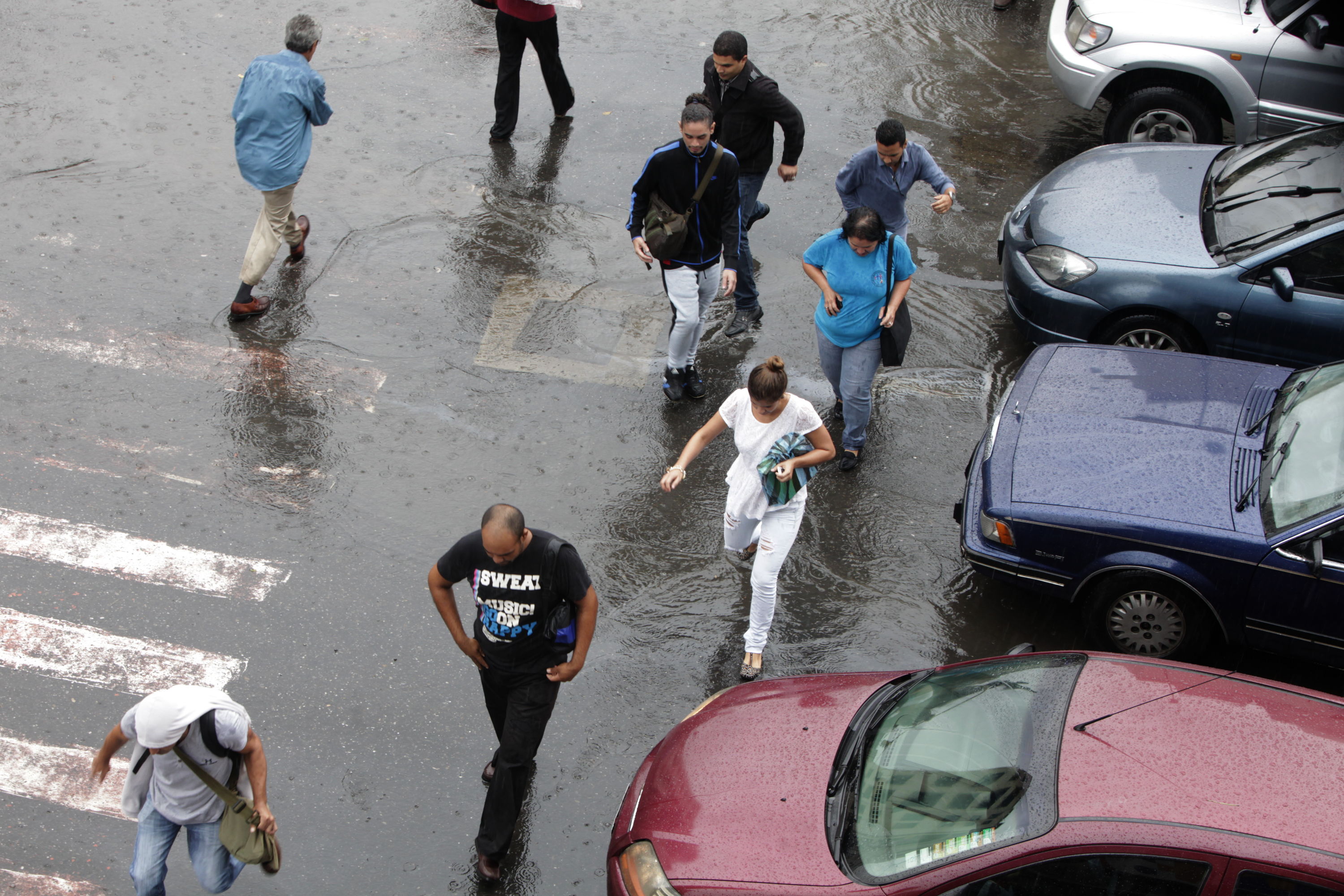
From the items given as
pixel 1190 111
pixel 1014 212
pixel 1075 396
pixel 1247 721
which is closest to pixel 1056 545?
pixel 1075 396

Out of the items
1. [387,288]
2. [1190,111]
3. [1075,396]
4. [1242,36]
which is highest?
[1242,36]

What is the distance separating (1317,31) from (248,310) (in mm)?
8494

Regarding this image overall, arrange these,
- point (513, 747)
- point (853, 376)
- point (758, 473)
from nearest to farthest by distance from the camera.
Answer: point (513, 747) → point (758, 473) → point (853, 376)

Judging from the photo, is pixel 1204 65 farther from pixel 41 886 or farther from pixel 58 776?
pixel 41 886

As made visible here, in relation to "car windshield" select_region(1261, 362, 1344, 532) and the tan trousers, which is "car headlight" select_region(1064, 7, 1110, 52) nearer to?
"car windshield" select_region(1261, 362, 1344, 532)

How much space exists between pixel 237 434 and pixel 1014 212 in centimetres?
550

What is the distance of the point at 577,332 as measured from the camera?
813cm

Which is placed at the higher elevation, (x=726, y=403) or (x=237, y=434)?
(x=726, y=403)

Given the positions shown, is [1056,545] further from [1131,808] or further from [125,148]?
[125,148]

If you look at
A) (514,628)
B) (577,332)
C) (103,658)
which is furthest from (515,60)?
(514,628)

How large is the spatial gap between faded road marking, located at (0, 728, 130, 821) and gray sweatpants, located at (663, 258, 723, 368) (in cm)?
386

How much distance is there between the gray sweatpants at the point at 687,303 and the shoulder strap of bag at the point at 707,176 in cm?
42

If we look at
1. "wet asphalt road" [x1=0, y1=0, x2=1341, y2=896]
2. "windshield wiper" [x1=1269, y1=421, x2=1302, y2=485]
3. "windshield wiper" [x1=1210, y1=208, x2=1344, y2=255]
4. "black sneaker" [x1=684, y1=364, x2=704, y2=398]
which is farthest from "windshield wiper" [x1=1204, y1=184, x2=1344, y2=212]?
"black sneaker" [x1=684, y1=364, x2=704, y2=398]

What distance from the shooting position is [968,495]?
6.29 meters
